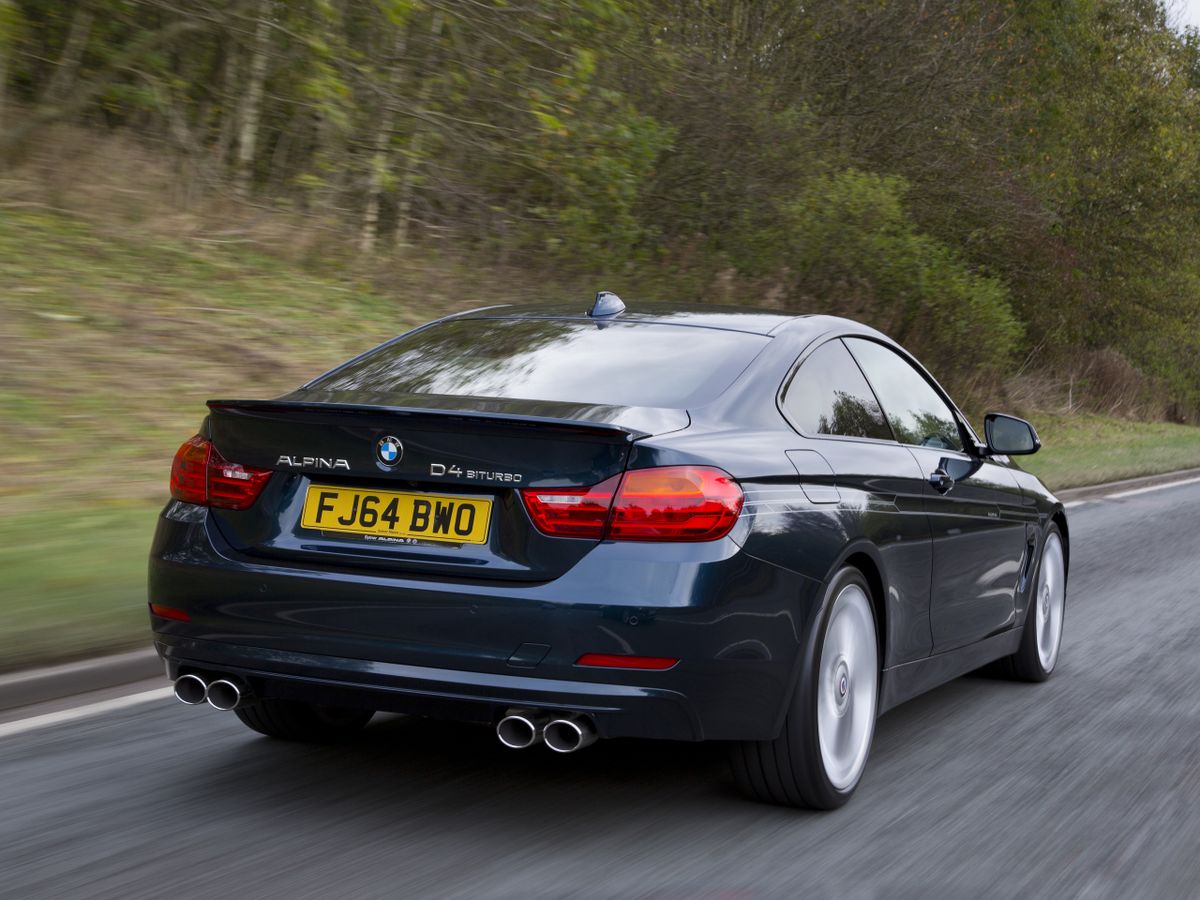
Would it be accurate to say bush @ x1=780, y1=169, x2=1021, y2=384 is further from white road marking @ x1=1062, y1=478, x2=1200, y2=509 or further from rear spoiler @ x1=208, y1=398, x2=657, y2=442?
rear spoiler @ x1=208, y1=398, x2=657, y2=442

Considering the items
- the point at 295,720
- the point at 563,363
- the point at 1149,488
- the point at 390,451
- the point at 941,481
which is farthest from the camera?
the point at 1149,488

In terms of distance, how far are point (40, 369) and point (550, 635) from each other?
9170 millimetres

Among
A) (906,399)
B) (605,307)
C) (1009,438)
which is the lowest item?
(1009,438)

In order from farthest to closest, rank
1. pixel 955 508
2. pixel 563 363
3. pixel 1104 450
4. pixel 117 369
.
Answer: pixel 1104 450 → pixel 117 369 → pixel 955 508 → pixel 563 363

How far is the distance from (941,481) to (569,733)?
2095 millimetres

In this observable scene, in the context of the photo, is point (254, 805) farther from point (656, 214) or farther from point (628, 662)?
point (656, 214)

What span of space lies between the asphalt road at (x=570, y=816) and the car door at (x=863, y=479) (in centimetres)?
55

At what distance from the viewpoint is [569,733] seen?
398 cm

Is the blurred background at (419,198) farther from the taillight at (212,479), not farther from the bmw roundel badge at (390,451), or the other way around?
the bmw roundel badge at (390,451)

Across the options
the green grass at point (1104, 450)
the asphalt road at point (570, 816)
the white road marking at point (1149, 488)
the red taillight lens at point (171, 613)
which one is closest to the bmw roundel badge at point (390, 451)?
the red taillight lens at point (171, 613)

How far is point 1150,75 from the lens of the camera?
3691 cm

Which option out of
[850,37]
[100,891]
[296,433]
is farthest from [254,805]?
[850,37]

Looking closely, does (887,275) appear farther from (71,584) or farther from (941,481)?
(941,481)

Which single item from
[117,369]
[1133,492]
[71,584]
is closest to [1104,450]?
[1133,492]
